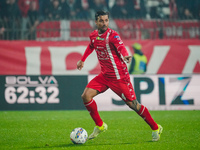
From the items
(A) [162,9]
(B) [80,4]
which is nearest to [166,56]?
(A) [162,9]

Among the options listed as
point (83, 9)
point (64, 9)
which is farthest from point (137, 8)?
point (64, 9)

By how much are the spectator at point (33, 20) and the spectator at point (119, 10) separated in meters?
2.98

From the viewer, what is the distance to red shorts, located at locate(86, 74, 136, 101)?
605cm

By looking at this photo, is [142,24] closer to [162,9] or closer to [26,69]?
[162,9]

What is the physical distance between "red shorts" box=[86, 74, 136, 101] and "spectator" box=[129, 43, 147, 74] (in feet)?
19.4

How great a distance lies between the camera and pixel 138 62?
1219cm

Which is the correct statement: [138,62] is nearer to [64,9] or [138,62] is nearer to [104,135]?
[64,9]

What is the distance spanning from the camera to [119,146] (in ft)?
18.2

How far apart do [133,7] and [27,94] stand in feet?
19.0

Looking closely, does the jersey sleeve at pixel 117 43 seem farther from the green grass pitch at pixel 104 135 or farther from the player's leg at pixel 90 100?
the green grass pitch at pixel 104 135

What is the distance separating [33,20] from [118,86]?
317 inches

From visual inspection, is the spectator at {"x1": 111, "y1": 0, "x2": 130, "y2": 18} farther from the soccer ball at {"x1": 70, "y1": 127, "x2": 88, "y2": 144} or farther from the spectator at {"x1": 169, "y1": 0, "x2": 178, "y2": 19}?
the soccer ball at {"x1": 70, "y1": 127, "x2": 88, "y2": 144}

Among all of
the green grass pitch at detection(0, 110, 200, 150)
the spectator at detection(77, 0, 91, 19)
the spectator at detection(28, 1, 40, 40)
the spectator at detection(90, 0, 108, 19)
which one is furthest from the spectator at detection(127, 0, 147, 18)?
the green grass pitch at detection(0, 110, 200, 150)

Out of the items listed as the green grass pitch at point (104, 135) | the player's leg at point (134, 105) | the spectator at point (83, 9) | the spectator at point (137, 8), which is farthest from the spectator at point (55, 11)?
the player's leg at point (134, 105)
